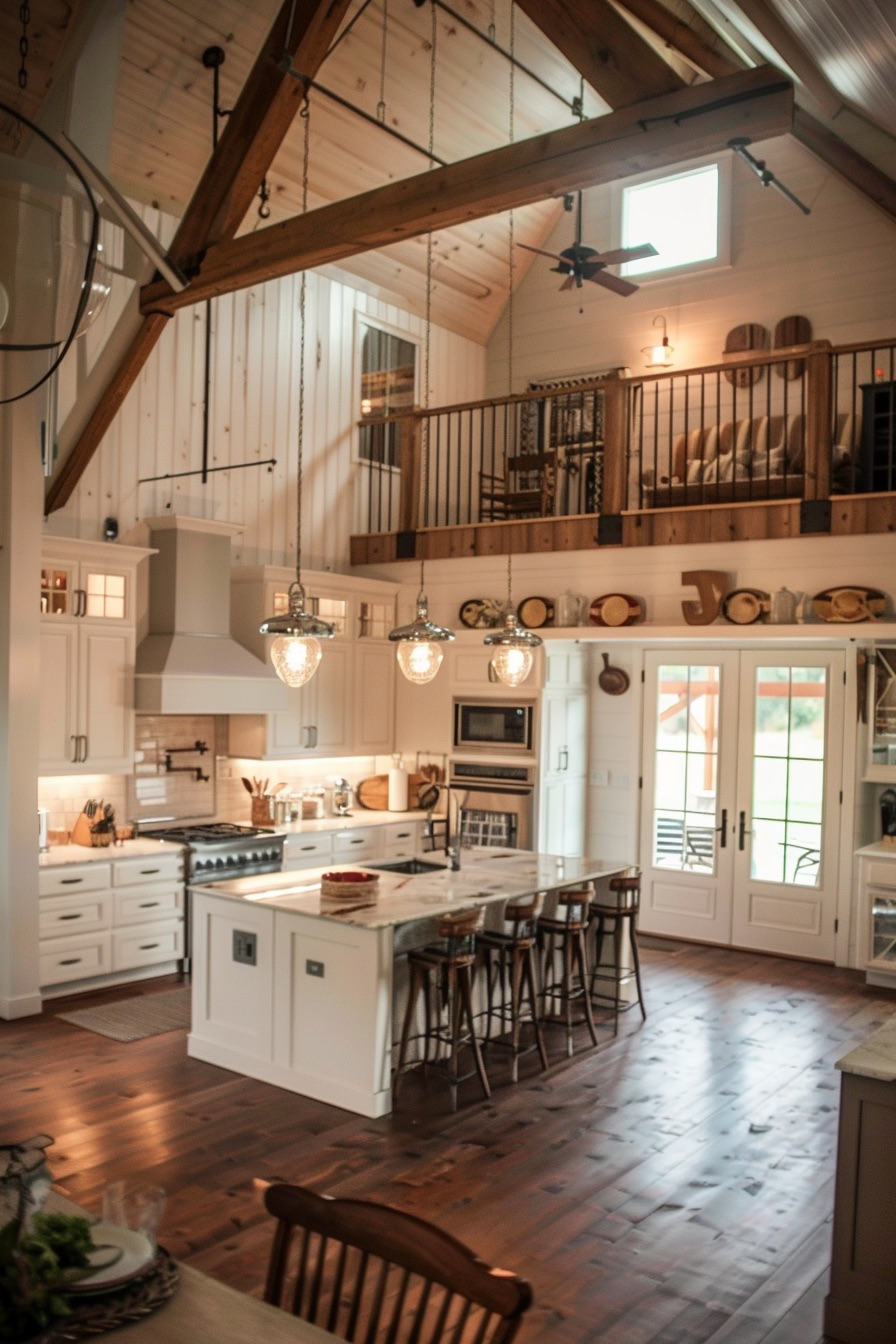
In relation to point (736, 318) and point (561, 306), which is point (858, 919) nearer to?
point (736, 318)

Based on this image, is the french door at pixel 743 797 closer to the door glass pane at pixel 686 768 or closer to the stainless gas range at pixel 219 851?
the door glass pane at pixel 686 768

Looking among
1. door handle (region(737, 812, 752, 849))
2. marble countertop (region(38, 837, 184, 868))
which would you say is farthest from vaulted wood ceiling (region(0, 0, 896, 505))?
door handle (region(737, 812, 752, 849))

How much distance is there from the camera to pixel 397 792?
31.5ft

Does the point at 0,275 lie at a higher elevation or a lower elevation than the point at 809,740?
higher

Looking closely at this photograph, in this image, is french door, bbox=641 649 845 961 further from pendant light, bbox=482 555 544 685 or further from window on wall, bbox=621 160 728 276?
window on wall, bbox=621 160 728 276

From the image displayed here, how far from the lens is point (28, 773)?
6.81m

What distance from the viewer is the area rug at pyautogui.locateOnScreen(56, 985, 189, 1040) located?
21.4 feet

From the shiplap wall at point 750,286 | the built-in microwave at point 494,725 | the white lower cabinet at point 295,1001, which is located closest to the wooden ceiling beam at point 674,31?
the shiplap wall at point 750,286

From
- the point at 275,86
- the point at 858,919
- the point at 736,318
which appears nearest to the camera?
the point at 275,86

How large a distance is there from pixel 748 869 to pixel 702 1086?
3.40m

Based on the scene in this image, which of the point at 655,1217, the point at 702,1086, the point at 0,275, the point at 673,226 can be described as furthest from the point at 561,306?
the point at 0,275

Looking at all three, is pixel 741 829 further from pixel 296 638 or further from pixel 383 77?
pixel 383 77

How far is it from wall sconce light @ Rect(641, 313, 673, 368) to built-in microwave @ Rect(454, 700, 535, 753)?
12.2 ft

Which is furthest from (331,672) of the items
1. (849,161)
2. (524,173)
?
(849,161)
